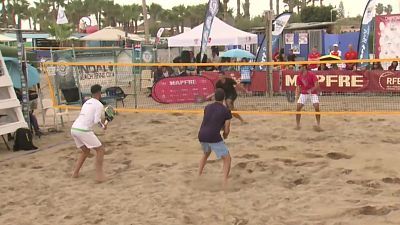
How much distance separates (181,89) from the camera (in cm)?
1265

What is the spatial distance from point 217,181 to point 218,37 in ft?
41.0

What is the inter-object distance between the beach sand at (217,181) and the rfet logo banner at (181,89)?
5.40 feet

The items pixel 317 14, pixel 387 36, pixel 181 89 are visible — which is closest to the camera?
pixel 181 89

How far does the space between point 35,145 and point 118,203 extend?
4.52 metres

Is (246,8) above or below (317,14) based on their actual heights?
above

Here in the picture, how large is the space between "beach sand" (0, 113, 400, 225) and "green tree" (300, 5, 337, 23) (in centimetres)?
3110

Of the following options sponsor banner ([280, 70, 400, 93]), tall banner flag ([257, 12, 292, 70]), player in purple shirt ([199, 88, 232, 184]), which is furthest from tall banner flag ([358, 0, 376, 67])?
player in purple shirt ([199, 88, 232, 184])

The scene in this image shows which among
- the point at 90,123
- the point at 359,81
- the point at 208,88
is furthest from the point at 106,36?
the point at 90,123

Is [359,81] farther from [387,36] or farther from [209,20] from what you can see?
[209,20]

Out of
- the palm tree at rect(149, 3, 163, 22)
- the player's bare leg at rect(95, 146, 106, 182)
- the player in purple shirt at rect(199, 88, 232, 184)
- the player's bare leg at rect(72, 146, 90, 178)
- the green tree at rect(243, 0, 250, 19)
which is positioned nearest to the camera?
the player in purple shirt at rect(199, 88, 232, 184)

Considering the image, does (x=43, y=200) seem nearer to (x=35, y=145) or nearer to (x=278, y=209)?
(x=278, y=209)

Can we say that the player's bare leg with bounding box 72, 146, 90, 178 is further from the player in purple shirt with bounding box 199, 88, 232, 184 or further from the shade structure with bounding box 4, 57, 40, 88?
the shade structure with bounding box 4, 57, 40, 88

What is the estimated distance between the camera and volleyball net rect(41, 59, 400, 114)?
12.6 m

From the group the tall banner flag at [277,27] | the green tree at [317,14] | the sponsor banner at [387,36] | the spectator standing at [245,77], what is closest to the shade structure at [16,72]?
the spectator standing at [245,77]
